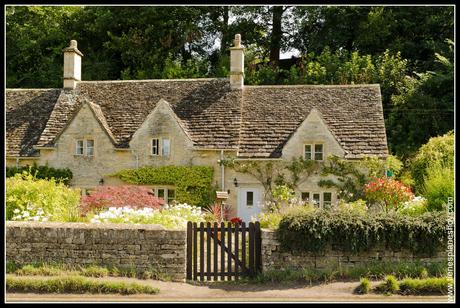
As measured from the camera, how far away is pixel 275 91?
27656 millimetres

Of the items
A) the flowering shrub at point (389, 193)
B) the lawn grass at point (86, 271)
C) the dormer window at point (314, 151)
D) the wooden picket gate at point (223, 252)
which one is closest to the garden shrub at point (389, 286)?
the wooden picket gate at point (223, 252)

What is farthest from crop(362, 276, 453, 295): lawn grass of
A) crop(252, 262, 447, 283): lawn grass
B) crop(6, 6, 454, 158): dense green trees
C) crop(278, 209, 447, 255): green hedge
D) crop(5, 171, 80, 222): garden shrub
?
crop(6, 6, 454, 158): dense green trees

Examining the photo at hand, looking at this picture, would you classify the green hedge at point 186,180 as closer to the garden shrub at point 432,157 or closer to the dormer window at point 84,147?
the dormer window at point 84,147

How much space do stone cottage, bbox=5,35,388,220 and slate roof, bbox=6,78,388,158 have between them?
0.05 m

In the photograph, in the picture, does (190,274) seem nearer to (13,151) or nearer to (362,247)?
(362,247)

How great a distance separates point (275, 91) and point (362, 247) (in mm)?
15562

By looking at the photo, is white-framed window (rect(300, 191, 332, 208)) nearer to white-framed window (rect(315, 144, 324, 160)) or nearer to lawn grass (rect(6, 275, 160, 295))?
white-framed window (rect(315, 144, 324, 160))

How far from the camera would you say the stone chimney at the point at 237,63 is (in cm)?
2694

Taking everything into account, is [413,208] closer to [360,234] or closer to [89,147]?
[360,234]

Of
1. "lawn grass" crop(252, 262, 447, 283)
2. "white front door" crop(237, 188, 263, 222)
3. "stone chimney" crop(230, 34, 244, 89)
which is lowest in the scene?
"lawn grass" crop(252, 262, 447, 283)

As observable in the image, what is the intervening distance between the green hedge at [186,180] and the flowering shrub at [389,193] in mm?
7395

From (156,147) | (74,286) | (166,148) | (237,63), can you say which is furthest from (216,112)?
(74,286)

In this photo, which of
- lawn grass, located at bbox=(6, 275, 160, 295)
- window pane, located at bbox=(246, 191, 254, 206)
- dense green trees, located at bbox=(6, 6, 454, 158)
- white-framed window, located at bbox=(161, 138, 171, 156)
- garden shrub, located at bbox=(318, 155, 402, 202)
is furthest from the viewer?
dense green trees, located at bbox=(6, 6, 454, 158)

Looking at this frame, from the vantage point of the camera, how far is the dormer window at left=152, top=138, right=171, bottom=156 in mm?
24984
